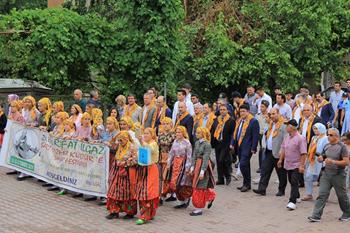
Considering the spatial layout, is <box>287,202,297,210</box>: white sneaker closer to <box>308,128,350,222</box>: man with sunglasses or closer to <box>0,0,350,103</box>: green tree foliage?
<box>308,128,350,222</box>: man with sunglasses

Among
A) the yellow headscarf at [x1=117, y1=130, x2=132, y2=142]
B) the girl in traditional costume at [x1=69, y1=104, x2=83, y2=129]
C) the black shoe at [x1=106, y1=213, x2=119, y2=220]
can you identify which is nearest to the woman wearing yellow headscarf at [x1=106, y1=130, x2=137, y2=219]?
the yellow headscarf at [x1=117, y1=130, x2=132, y2=142]

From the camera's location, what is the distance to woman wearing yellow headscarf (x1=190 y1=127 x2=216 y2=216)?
10.3m

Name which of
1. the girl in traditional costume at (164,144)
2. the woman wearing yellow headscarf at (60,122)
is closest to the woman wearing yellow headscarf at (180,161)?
the girl in traditional costume at (164,144)

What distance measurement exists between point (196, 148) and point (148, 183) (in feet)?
4.19

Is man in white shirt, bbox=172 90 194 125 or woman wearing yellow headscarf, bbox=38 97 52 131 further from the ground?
man in white shirt, bbox=172 90 194 125

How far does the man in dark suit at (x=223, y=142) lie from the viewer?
12789 millimetres

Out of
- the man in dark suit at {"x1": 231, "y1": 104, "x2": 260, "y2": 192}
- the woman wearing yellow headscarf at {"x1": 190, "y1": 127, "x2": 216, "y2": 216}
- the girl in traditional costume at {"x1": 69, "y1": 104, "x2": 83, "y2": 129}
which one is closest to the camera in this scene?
the woman wearing yellow headscarf at {"x1": 190, "y1": 127, "x2": 216, "y2": 216}

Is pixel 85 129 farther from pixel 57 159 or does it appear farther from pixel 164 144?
pixel 164 144

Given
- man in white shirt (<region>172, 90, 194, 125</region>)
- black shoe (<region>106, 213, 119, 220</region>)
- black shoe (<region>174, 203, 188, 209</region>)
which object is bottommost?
black shoe (<region>106, 213, 119, 220</region>)

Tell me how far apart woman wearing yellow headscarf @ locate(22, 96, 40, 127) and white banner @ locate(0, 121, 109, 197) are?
0.23m

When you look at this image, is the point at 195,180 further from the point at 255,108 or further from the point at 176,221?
the point at 255,108

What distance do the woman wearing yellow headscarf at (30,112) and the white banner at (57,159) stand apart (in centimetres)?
23

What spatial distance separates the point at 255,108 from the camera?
1495 cm

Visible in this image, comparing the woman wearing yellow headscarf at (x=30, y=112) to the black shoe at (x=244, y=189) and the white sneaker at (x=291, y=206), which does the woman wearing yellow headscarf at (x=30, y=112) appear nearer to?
the black shoe at (x=244, y=189)
